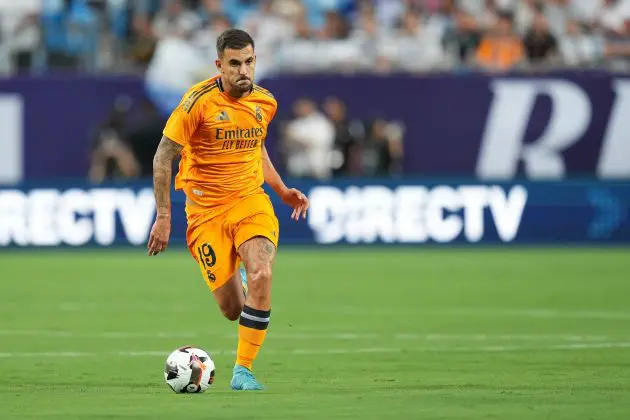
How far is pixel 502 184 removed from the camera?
23.5 metres

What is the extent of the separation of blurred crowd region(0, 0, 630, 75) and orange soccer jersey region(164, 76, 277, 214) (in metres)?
15.6

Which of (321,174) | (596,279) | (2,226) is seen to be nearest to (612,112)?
(321,174)

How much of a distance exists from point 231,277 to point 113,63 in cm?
1695

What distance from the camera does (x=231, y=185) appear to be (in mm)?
10188

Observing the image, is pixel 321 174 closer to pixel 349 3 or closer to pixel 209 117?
pixel 349 3

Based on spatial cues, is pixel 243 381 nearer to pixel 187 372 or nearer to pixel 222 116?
pixel 187 372

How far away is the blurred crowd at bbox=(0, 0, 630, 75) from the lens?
1027 inches

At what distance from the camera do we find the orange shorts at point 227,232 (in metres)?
10.0

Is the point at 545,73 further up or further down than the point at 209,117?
further down

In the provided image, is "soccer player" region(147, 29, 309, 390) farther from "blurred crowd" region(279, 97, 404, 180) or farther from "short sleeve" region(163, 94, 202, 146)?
"blurred crowd" region(279, 97, 404, 180)

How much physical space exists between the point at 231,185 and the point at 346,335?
12.8 feet

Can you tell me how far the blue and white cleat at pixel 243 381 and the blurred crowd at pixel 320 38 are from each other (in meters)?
16.5

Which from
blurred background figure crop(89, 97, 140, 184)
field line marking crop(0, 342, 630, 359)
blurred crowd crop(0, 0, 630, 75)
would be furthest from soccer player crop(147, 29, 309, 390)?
blurred background figure crop(89, 97, 140, 184)

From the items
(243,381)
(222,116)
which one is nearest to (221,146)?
(222,116)
